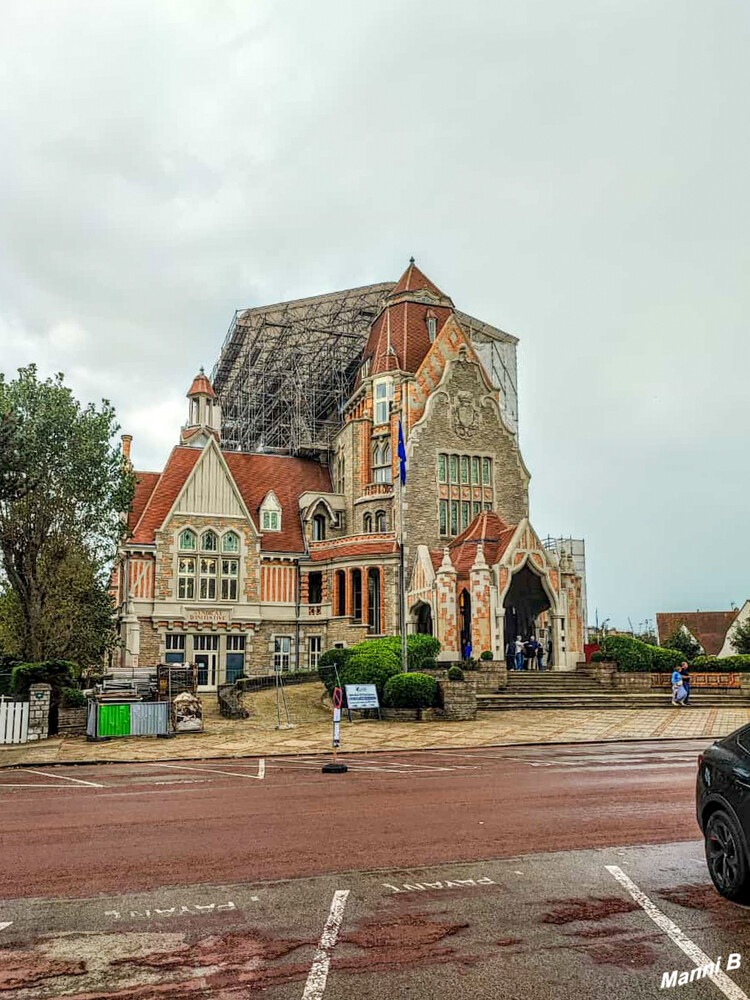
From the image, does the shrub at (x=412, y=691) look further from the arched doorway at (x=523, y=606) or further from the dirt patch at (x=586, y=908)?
the dirt patch at (x=586, y=908)

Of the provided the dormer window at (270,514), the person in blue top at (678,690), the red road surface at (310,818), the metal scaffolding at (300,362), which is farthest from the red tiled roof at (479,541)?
the red road surface at (310,818)

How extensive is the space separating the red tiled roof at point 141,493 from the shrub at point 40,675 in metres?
18.9

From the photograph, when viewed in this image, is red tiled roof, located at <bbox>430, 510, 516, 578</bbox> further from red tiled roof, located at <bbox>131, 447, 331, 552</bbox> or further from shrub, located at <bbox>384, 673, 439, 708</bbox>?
shrub, located at <bbox>384, 673, 439, 708</bbox>

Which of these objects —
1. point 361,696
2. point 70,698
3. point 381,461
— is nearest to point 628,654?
point 361,696

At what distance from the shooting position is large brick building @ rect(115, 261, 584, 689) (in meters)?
40.5

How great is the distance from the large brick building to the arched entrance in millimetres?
64

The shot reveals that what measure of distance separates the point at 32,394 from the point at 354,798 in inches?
989

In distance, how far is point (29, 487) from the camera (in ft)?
99.6

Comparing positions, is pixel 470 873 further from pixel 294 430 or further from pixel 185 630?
pixel 294 430

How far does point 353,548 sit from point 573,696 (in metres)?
15.3

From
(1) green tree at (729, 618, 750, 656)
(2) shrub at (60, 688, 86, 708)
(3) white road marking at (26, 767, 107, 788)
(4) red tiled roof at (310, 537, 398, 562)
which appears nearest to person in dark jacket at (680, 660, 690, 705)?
(1) green tree at (729, 618, 750, 656)

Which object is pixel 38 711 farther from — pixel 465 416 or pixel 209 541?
pixel 465 416

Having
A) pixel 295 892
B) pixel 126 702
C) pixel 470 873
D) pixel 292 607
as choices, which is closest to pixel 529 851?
pixel 470 873

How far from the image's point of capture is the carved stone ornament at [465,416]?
1855 inches
